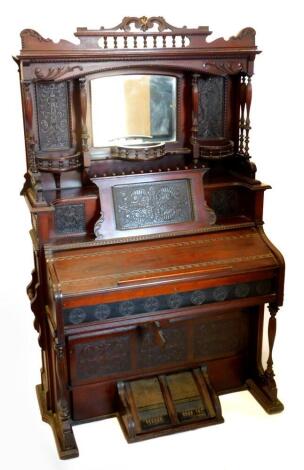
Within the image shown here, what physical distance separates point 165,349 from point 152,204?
87cm

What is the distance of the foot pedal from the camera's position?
3.63m

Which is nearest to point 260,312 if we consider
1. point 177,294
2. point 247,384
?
point 247,384

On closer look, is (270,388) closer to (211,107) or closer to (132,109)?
(211,107)

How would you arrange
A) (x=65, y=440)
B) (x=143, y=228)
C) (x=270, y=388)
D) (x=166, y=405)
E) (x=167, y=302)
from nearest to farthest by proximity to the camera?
(x=167, y=302) → (x=65, y=440) → (x=143, y=228) → (x=166, y=405) → (x=270, y=388)

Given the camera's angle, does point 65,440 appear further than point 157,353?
No

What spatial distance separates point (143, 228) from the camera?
11.8 ft

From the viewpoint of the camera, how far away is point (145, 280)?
10.8ft

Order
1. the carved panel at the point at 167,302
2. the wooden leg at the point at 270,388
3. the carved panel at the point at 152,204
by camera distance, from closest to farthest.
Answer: the carved panel at the point at 167,302 < the carved panel at the point at 152,204 < the wooden leg at the point at 270,388

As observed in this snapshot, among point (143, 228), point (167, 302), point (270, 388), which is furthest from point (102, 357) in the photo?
point (270, 388)

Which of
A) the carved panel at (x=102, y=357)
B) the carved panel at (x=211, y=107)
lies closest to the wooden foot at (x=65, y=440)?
the carved panel at (x=102, y=357)

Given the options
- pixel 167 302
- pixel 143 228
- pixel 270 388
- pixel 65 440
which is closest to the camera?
pixel 167 302

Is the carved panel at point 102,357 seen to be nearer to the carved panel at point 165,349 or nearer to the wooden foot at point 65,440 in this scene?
the carved panel at point 165,349

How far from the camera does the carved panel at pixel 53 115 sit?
3.53 m

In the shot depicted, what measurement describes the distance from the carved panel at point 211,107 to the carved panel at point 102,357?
1.33 meters
